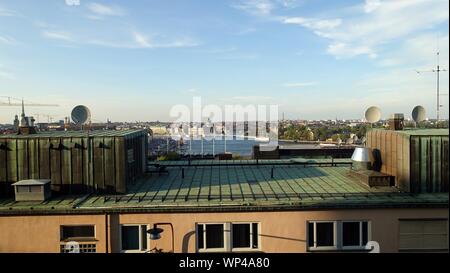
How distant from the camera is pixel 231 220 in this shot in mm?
11188

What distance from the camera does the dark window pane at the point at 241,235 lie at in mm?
11297

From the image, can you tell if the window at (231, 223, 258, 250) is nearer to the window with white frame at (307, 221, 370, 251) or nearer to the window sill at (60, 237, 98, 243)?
the window with white frame at (307, 221, 370, 251)

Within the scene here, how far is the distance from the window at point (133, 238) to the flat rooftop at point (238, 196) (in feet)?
2.23

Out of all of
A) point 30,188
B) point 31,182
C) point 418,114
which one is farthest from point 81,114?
point 418,114

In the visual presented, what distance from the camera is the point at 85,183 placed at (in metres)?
12.7

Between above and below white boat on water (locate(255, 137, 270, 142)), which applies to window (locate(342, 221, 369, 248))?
below

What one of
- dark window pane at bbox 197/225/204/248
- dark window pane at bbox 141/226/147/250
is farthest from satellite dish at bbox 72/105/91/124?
dark window pane at bbox 197/225/204/248

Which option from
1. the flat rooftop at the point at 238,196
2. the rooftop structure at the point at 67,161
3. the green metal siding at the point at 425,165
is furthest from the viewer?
the rooftop structure at the point at 67,161

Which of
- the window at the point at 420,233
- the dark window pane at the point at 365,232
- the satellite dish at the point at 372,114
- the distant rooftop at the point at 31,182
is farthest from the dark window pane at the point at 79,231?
the satellite dish at the point at 372,114

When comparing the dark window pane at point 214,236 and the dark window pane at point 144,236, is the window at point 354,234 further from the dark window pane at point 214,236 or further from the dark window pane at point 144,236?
the dark window pane at point 144,236

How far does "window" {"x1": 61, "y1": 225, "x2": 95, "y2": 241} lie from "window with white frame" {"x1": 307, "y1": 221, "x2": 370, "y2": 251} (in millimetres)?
7002

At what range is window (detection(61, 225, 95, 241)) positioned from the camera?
11.1 meters
